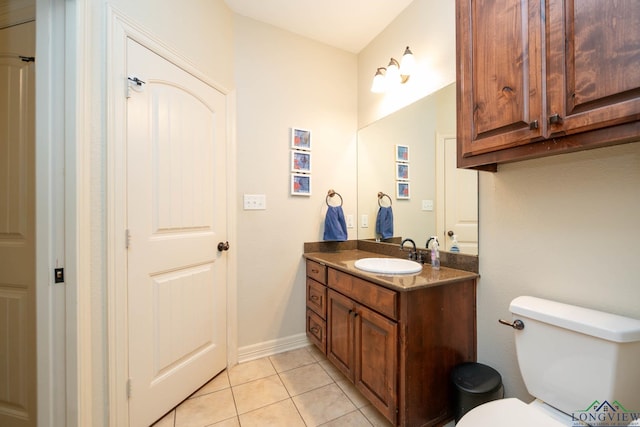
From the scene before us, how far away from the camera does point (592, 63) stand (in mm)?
771

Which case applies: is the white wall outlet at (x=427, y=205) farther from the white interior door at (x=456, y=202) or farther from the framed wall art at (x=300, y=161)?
the framed wall art at (x=300, y=161)

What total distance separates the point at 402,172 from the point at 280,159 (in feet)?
3.23

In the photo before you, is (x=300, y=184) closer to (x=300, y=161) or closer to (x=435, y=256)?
(x=300, y=161)

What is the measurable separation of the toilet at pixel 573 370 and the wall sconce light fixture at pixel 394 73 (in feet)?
5.22

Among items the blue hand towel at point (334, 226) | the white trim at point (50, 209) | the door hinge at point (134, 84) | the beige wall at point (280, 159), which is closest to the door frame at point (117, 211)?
the door hinge at point (134, 84)

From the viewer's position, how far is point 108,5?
44.8 inches

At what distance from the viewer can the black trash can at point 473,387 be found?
1137 millimetres

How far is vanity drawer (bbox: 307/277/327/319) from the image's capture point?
188 centimetres

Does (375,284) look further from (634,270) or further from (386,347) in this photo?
(634,270)

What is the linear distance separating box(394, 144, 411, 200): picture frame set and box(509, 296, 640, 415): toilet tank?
3.45ft

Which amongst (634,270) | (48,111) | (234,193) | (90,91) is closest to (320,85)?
(234,193)

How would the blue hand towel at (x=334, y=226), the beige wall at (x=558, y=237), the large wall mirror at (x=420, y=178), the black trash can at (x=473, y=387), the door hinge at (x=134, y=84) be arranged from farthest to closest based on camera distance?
1. the blue hand towel at (x=334, y=226)
2. the large wall mirror at (x=420, y=178)
3. the door hinge at (x=134, y=84)
4. the black trash can at (x=473, y=387)
5. the beige wall at (x=558, y=237)

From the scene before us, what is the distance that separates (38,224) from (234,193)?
1016 millimetres

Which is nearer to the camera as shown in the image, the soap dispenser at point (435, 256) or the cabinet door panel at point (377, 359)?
the cabinet door panel at point (377, 359)
